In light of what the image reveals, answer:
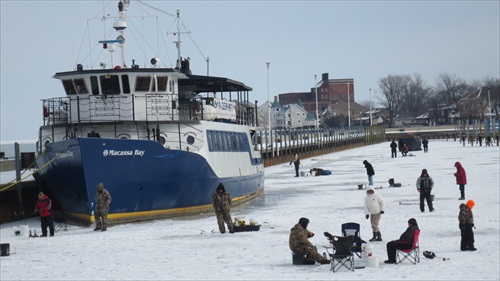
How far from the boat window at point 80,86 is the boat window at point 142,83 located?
193cm

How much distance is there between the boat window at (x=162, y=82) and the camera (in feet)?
105

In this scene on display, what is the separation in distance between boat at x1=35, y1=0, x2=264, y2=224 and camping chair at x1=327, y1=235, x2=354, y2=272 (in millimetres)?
11380

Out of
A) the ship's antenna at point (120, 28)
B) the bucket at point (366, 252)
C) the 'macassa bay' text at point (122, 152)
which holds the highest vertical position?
the ship's antenna at point (120, 28)

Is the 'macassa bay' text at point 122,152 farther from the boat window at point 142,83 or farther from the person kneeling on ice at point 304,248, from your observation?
the person kneeling on ice at point 304,248

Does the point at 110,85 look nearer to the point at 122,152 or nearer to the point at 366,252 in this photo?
the point at 122,152

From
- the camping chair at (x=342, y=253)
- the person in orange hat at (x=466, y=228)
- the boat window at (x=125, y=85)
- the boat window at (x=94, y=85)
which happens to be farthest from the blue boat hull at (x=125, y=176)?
the person in orange hat at (x=466, y=228)

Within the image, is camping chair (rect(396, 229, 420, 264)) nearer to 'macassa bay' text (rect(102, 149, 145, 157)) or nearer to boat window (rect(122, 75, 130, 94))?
'macassa bay' text (rect(102, 149, 145, 157))

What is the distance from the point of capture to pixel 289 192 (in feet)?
140

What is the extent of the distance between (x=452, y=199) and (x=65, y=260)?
17377 mm

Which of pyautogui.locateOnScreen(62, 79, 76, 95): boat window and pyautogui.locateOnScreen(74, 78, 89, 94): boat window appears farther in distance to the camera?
pyautogui.locateOnScreen(62, 79, 76, 95): boat window

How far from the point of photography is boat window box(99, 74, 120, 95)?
31.3m

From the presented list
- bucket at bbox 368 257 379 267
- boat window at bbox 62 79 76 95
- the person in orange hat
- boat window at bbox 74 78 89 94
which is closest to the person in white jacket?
the person in orange hat

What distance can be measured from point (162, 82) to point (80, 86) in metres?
3.06

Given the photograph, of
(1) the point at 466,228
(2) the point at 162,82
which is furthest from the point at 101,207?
(1) the point at 466,228
